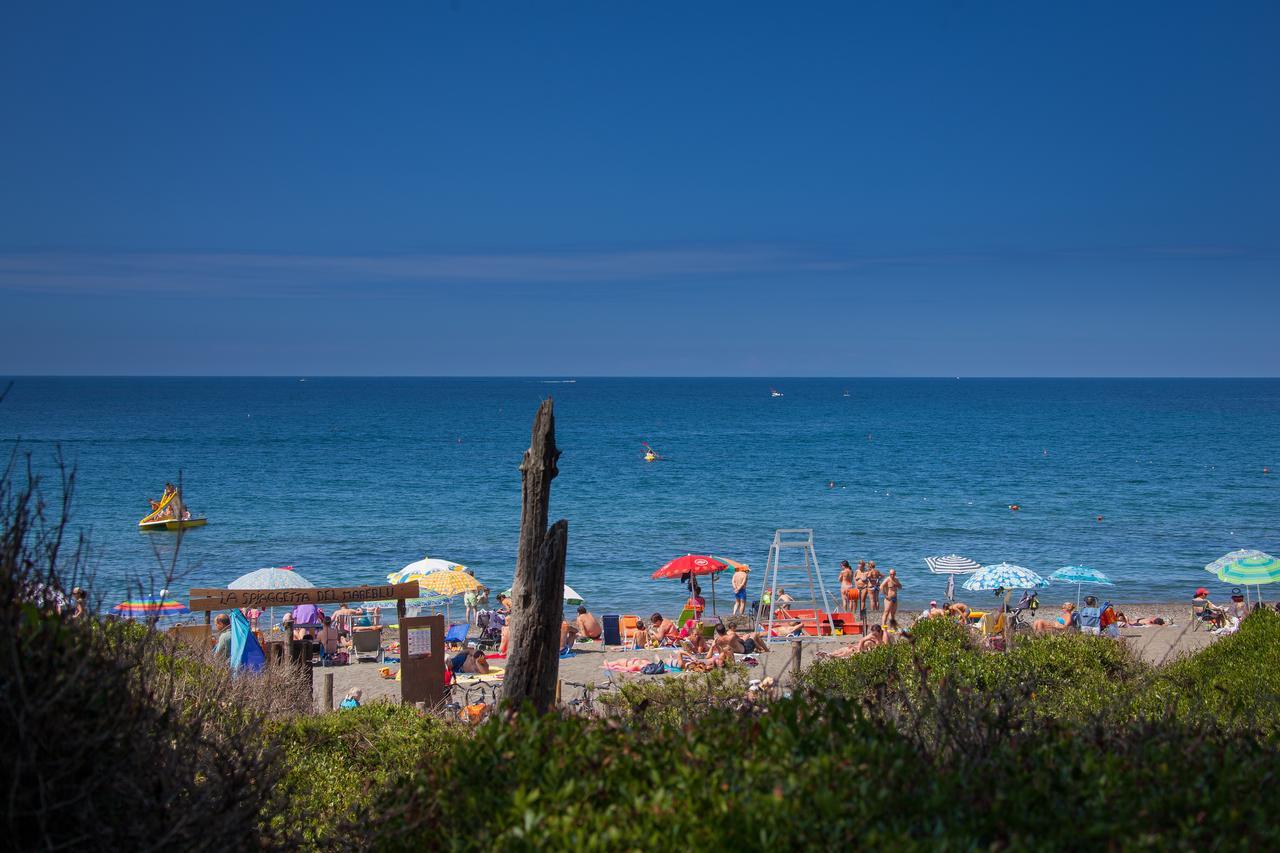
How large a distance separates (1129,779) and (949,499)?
51870 millimetres

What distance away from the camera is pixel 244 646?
1446cm

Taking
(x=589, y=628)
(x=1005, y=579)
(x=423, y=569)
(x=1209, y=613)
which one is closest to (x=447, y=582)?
(x=423, y=569)

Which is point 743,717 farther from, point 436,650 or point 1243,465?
point 1243,465

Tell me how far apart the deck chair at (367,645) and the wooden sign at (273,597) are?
6130mm

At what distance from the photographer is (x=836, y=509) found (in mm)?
50531

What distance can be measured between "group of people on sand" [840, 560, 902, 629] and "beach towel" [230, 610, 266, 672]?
13.8 m

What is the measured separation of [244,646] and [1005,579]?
1631cm

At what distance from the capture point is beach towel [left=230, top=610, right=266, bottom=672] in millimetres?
14375

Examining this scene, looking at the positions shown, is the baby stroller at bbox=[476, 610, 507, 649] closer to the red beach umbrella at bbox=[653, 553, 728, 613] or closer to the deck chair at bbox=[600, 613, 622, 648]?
the deck chair at bbox=[600, 613, 622, 648]

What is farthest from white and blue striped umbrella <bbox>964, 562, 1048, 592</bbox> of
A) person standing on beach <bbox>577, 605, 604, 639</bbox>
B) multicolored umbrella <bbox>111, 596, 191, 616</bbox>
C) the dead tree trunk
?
the dead tree trunk

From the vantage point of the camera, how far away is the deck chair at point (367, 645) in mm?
20203

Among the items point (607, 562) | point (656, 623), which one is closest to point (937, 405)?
point (607, 562)

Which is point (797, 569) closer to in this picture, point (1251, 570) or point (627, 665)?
point (1251, 570)

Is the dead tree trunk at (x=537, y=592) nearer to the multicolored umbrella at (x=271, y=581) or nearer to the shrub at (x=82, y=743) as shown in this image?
the shrub at (x=82, y=743)
